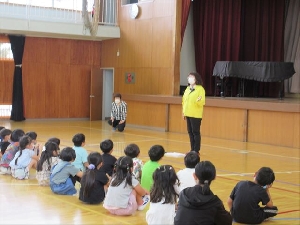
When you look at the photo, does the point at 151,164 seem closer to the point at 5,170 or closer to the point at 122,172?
the point at 122,172

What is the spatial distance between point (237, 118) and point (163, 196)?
25.6 ft

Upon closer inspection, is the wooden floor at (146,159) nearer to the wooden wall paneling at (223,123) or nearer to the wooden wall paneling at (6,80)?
the wooden wall paneling at (223,123)

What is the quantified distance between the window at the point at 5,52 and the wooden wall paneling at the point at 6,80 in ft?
0.40

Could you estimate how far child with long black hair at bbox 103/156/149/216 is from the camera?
4801 millimetres

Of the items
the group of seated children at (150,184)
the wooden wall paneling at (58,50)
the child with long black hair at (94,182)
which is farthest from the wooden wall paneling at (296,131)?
the wooden wall paneling at (58,50)

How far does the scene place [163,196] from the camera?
4254 mm

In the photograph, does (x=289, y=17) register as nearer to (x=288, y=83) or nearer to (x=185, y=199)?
(x=288, y=83)

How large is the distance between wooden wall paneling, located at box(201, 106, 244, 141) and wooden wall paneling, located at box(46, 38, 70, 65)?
5727 mm

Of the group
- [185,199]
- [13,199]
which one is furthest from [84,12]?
[185,199]

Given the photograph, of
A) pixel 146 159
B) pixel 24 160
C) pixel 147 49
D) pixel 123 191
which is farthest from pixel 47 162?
pixel 147 49

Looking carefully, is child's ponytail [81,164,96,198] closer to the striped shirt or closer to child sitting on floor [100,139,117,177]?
child sitting on floor [100,139,117,177]

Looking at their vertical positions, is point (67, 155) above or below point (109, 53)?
below

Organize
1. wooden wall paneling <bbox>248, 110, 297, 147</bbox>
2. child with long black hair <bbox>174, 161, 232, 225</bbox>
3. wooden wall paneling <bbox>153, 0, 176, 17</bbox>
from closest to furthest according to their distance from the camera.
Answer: child with long black hair <bbox>174, 161, 232, 225</bbox> < wooden wall paneling <bbox>248, 110, 297, 147</bbox> < wooden wall paneling <bbox>153, 0, 176, 17</bbox>

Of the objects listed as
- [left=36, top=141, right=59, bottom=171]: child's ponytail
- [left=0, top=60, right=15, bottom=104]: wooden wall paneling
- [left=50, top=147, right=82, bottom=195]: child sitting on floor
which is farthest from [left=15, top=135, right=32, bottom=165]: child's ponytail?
[left=0, top=60, right=15, bottom=104]: wooden wall paneling
